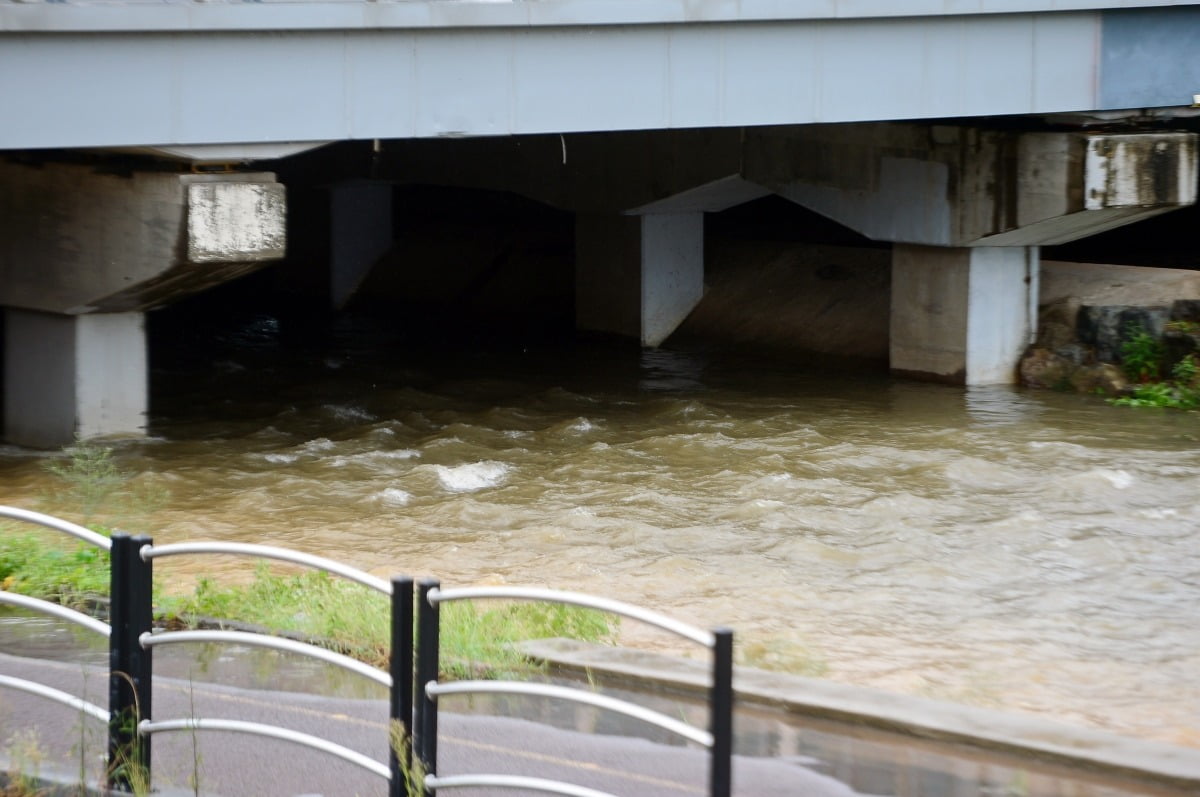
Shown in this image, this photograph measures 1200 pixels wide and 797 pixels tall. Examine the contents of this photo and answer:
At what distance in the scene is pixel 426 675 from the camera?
4586mm

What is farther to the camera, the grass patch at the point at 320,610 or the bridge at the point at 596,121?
the bridge at the point at 596,121

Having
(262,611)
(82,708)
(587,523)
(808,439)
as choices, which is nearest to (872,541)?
(587,523)

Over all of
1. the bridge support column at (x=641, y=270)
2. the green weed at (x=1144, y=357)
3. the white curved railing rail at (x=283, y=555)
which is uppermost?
the bridge support column at (x=641, y=270)

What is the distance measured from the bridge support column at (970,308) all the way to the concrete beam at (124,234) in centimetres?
827

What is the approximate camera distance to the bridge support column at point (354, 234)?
86.5 ft

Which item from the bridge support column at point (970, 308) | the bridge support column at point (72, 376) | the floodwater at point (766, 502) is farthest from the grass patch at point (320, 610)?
the bridge support column at point (970, 308)

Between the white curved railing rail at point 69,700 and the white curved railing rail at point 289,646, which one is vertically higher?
the white curved railing rail at point 289,646

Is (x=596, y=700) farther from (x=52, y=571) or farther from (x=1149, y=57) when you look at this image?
(x=1149, y=57)

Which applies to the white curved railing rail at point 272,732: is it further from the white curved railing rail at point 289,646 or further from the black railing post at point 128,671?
the white curved railing rail at point 289,646

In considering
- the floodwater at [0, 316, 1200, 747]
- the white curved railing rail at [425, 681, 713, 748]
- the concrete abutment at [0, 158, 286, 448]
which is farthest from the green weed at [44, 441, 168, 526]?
the white curved railing rail at [425, 681, 713, 748]

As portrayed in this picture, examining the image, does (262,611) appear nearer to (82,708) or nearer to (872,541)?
(82,708)

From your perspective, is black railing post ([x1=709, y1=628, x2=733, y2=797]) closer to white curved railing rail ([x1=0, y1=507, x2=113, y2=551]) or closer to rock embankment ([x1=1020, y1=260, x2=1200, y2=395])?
white curved railing rail ([x1=0, y1=507, x2=113, y2=551])

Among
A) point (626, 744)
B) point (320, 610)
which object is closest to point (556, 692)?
point (626, 744)

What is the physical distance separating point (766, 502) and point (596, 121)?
3.57 meters
